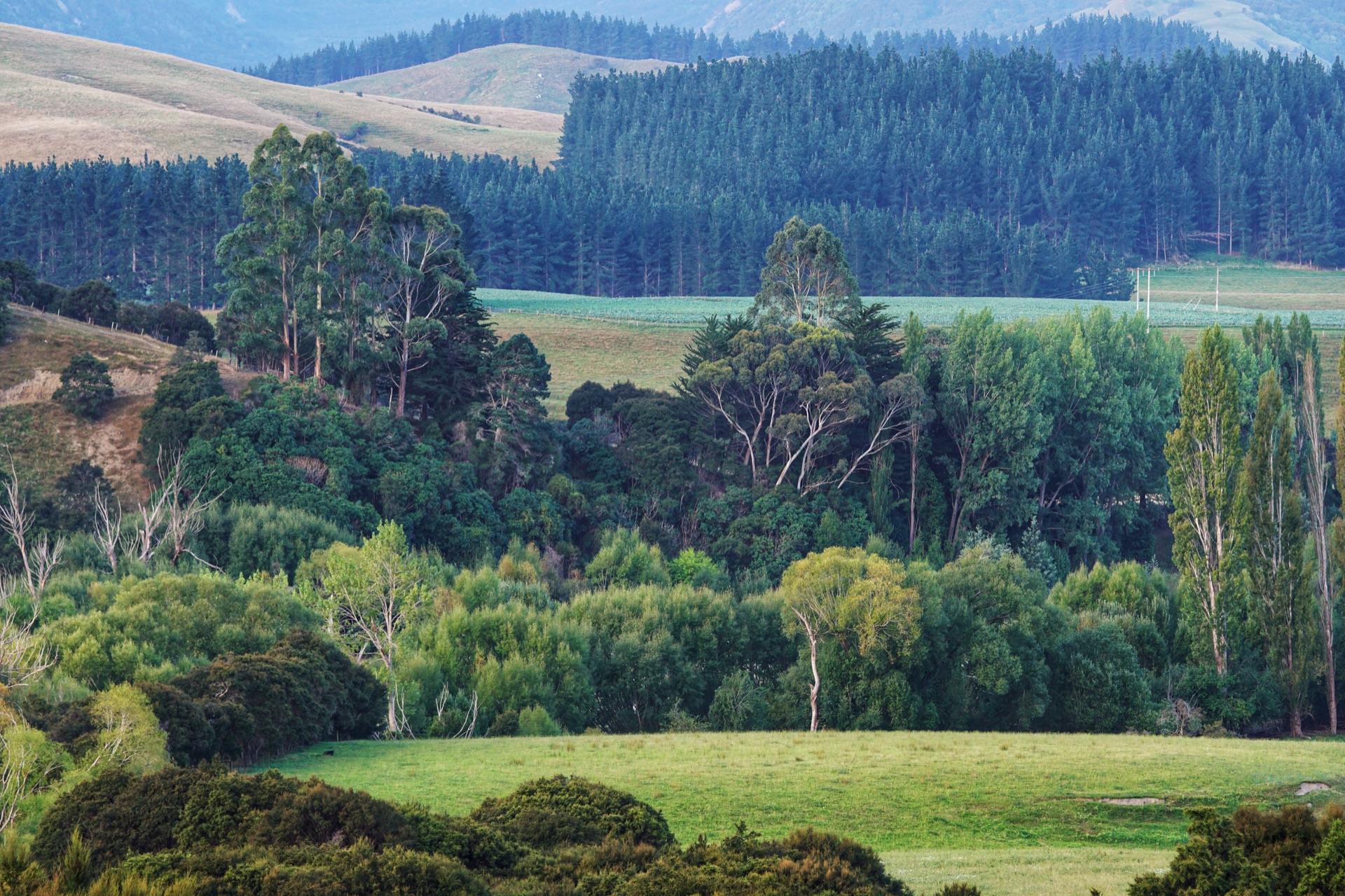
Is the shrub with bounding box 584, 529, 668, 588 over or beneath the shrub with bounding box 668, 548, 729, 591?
over

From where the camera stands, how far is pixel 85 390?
68.1m

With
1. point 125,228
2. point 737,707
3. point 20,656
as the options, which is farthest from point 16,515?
point 125,228

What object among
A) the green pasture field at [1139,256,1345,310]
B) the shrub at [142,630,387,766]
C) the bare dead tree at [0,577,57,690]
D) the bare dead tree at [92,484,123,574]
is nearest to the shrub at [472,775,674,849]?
the shrub at [142,630,387,766]

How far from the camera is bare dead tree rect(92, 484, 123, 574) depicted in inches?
2157

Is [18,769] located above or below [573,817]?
above

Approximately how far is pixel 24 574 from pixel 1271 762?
41688 millimetres

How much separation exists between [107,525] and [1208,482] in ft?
132

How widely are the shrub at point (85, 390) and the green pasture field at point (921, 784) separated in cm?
3173

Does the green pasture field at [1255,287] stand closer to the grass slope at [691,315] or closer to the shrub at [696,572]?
the grass slope at [691,315]

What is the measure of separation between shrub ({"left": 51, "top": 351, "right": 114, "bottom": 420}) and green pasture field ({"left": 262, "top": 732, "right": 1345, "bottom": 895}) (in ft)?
104

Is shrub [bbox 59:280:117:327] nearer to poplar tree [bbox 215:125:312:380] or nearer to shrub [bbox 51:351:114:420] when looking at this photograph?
poplar tree [bbox 215:125:312:380]

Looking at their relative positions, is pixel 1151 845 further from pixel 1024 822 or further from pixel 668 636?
pixel 668 636

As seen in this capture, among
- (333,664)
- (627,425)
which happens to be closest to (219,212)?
(627,425)

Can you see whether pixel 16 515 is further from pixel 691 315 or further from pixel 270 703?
pixel 691 315
